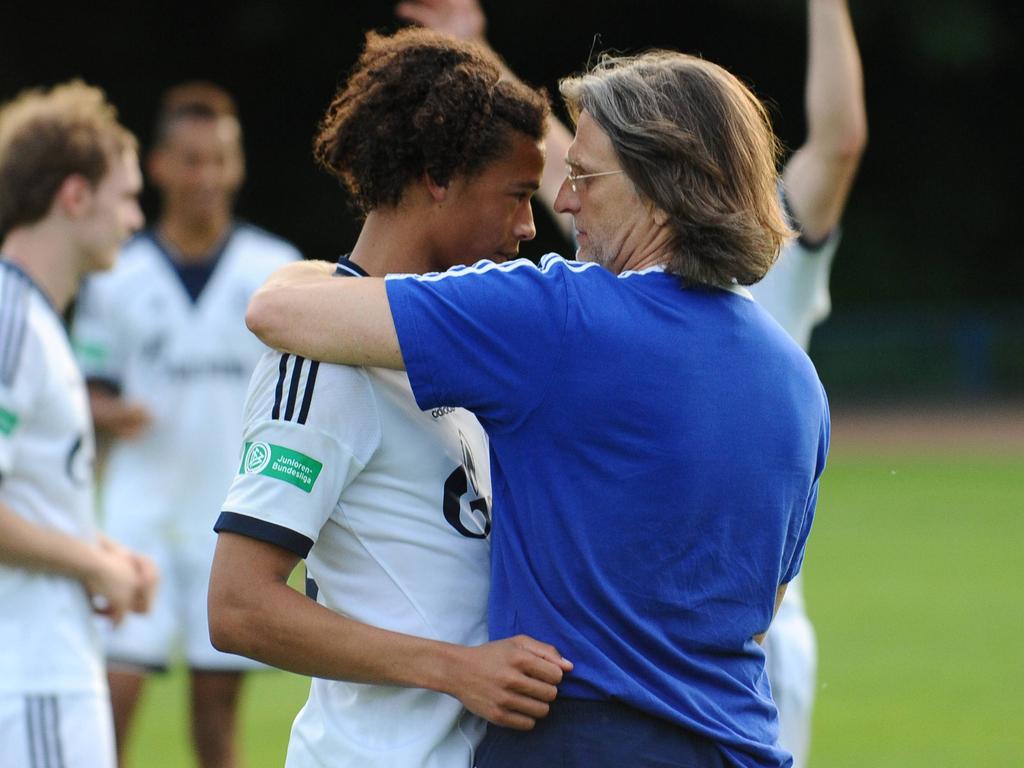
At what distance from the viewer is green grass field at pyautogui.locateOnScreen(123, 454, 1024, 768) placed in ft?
24.5

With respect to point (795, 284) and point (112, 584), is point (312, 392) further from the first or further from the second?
point (795, 284)

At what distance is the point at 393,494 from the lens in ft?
8.79

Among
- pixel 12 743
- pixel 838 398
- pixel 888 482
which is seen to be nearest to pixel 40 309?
pixel 12 743

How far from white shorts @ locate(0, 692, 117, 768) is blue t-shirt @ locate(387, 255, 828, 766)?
1659mm

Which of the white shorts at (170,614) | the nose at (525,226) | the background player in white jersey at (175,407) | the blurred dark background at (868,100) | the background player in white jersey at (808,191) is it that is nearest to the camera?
the nose at (525,226)

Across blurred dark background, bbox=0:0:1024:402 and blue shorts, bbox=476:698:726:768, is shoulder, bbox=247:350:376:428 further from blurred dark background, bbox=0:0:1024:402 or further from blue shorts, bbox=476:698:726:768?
blurred dark background, bbox=0:0:1024:402

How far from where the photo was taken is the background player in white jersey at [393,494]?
255cm

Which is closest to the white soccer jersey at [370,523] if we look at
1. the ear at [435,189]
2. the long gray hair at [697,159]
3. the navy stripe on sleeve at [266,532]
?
the navy stripe on sleeve at [266,532]

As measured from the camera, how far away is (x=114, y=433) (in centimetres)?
648

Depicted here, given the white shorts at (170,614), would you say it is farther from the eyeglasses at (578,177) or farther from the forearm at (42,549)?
the eyeglasses at (578,177)

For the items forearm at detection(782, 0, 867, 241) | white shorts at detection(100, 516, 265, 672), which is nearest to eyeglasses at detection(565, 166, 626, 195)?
forearm at detection(782, 0, 867, 241)

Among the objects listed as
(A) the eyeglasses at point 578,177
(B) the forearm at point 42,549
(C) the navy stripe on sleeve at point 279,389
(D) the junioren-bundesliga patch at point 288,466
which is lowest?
(B) the forearm at point 42,549

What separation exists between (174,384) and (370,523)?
4141 mm

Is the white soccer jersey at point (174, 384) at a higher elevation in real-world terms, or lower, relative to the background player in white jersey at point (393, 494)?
lower
